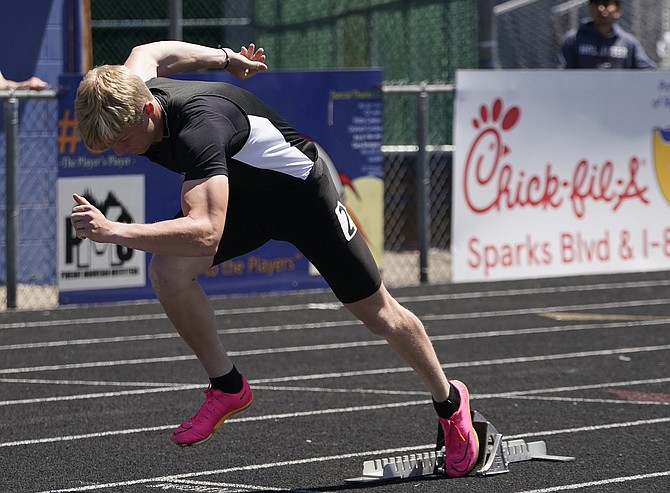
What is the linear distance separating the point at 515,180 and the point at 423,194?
0.84m

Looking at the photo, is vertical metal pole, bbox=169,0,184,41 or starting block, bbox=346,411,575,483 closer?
starting block, bbox=346,411,575,483

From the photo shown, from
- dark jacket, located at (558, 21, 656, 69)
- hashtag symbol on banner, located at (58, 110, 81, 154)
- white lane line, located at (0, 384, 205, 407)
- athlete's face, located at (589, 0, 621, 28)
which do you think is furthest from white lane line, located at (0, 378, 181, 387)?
dark jacket, located at (558, 21, 656, 69)

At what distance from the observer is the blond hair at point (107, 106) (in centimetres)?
463

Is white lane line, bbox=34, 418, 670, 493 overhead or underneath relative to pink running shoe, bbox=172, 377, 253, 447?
underneath

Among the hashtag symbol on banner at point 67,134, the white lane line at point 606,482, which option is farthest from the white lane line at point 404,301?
the white lane line at point 606,482

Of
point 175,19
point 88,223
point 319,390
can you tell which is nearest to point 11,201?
point 175,19

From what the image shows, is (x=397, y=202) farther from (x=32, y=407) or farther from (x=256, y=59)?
(x=256, y=59)

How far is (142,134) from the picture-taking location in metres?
4.79

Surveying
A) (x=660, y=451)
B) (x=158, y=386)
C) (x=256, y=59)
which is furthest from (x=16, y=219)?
(x=660, y=451)

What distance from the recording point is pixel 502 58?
16.3 metres

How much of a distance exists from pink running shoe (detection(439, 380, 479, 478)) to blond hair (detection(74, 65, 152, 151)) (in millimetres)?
1901

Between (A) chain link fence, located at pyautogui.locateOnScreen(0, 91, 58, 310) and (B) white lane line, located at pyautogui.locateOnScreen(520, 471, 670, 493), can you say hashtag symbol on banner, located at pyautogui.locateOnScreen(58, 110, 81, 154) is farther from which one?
(B) white lane line, located at pyautogui.locateOnScreen(520, 471, 670, 493)

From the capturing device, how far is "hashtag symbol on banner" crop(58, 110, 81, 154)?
1103 cm

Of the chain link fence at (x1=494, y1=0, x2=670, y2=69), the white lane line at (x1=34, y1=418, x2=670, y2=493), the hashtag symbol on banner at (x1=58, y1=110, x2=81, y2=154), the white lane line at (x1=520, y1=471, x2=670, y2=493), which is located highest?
the chain link fence at (x1=494, y1=0, x2=670, y2=69)
